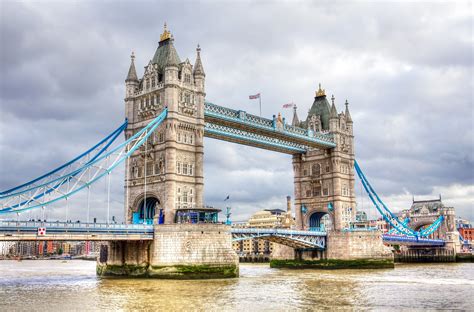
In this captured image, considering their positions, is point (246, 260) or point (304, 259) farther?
point (246, 260)

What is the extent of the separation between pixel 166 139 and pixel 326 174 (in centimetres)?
3180

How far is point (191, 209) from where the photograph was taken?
160ft

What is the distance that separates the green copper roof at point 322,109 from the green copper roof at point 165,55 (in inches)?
1202

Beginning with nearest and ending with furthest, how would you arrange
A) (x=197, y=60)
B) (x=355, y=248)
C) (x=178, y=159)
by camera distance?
(x=178, y=159), (x=197, y=60), (x=355, y=248)

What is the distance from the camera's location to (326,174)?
251 feet

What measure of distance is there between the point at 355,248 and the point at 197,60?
105 ft

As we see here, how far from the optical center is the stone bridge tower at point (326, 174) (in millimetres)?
75562

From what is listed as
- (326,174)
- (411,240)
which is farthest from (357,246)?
(411,240)

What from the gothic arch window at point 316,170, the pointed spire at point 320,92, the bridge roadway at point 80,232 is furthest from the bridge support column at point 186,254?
the pointed spire at point 320,92

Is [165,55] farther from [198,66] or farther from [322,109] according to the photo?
[322,109]

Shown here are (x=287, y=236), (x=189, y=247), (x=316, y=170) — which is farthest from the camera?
(x=316, y=170)

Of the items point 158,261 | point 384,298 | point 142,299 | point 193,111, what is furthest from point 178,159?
point 384,298

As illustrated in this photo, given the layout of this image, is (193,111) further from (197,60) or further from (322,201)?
(322,201)

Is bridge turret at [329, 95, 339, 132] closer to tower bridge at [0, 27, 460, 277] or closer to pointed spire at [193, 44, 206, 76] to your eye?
tower bridge at [0, 27, 460, 277]
